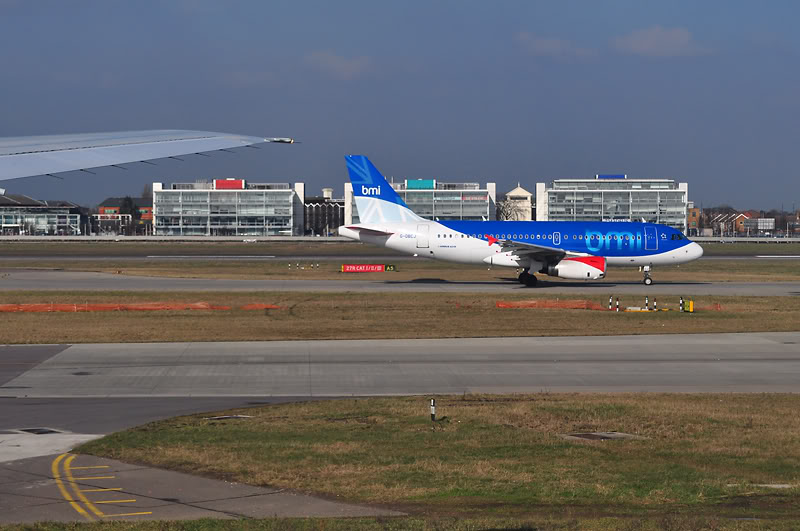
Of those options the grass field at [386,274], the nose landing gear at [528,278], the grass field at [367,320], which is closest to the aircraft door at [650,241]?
the grass field at [386,274]

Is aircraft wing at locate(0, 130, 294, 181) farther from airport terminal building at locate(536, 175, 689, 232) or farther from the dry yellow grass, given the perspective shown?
airport terminal building at locate(536, 175, 689, 232)

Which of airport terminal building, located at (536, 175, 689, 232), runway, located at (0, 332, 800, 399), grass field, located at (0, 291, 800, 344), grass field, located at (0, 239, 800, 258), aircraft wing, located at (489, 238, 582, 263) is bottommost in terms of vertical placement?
runway, located at (0, 332, 800, 399)

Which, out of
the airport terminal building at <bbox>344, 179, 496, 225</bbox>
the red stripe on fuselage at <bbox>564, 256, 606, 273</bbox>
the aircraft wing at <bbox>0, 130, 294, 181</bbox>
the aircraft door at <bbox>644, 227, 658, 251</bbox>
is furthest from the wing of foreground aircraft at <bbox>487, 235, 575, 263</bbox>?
the airport terminal building at <bbox>344, 179, 496, 225</bbox>

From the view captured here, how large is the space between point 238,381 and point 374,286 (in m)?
32.1

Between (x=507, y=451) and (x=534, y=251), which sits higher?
(x=534, y=251)

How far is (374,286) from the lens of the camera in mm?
57594

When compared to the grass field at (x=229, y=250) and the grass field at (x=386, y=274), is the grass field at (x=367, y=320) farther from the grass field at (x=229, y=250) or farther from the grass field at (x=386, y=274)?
the grass field at (x=229, y=250)

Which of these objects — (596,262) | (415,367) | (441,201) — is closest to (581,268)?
(596,262)

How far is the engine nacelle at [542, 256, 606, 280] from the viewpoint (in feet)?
182

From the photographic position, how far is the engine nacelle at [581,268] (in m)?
55.3

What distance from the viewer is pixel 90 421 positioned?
19969 mm

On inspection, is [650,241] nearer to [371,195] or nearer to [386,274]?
[371,195]

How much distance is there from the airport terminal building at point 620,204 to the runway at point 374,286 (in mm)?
118907

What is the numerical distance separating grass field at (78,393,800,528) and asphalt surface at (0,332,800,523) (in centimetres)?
104
